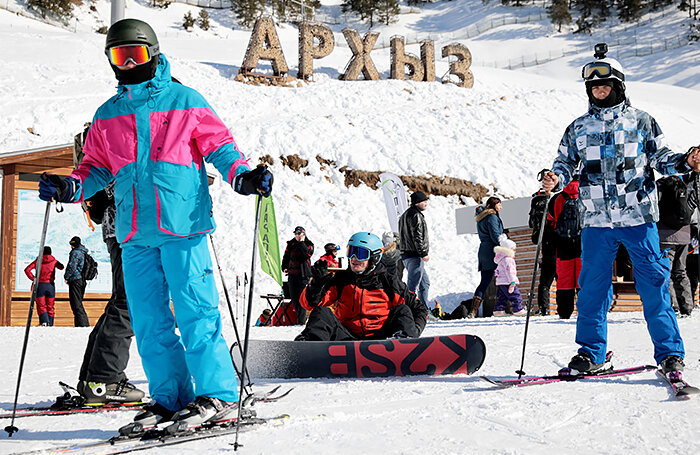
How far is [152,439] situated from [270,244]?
22.5ft

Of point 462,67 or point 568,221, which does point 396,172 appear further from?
point 568,221

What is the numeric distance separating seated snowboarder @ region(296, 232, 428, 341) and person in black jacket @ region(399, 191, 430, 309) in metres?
3.89

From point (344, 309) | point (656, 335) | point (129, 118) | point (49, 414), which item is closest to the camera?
point (129, 118)

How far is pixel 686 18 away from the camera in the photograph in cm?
6069

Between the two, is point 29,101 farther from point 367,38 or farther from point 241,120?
point 367,38

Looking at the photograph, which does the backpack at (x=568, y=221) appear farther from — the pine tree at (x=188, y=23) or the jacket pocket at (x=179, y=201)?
the pine tree at (x=188, y=23)

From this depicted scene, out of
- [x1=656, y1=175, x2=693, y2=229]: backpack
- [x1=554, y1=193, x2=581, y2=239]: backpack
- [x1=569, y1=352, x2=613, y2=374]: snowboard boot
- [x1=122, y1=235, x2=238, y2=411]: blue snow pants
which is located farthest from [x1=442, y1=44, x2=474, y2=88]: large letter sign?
[x1=122, y1=235, x2=238, y2=411]: blue snow pants

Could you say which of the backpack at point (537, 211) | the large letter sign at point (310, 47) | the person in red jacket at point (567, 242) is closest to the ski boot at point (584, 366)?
the person in red jacket at point (567, 242)

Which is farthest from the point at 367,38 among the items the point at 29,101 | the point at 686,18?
the point at 686,18

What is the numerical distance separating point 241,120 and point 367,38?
11.5 metres

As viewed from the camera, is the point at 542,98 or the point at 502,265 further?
the point at 542,98

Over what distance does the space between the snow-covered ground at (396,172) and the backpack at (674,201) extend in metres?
1.11

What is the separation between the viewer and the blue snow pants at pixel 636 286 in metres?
3.83

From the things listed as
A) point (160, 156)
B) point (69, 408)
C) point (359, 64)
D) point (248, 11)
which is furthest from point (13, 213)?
point (248, 11)
